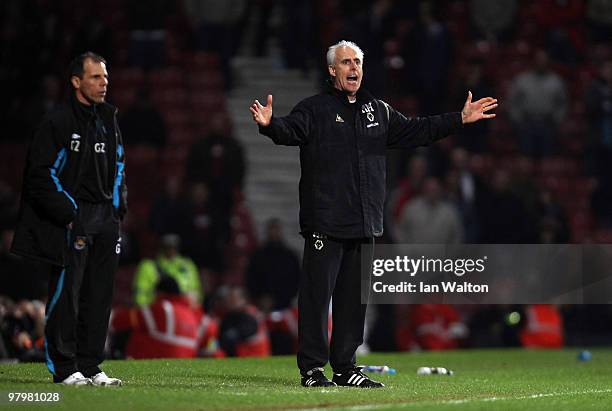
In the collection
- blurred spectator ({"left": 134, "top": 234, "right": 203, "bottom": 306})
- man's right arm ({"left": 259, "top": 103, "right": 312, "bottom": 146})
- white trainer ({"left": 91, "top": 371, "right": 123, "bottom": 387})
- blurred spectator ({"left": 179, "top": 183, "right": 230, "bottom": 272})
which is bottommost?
white trainer ({"left": 91, "top": 371, "right": 123, "bottom": 387})

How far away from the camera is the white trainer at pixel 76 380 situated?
9.05 m

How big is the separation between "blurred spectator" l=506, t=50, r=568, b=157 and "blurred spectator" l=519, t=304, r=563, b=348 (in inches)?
158

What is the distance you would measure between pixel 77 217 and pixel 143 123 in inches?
467

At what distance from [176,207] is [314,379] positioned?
10055mm

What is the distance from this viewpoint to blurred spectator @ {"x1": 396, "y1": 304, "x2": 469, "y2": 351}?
1884 cm

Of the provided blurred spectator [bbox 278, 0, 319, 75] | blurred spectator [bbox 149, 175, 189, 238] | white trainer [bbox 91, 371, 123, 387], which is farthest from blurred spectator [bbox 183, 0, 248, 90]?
white trainer [bbox 91, 371, 123, 387]

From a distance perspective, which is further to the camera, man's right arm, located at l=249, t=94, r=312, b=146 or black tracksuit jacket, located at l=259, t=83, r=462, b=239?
black tracksuit jacket, located at l=259, t=83, r=462, b=239

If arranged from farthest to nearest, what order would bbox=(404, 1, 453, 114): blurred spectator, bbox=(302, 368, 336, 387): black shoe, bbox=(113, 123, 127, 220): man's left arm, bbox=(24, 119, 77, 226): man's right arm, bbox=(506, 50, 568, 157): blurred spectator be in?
bbox=(506, 50, 568, 157): blurred spectator
bbox=(404, 1, 453, 114): blurred spectator
bbox=(302, 368, 336, 387): black shoe
bbox=(113, 123, 127, 220): man's left arm
bbox=(24, 119, 77, 226): man's right arm

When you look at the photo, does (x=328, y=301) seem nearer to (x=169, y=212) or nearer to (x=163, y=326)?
(x=163, y=326)

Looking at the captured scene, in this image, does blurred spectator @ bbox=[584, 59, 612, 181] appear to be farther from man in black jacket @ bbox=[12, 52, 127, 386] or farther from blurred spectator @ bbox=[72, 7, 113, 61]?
man in black jacket @ bbox=[12, 52, 127, 386]

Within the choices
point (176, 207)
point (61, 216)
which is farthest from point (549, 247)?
point (61, 216)

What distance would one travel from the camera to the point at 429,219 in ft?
63.3

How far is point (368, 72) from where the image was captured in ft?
68.2

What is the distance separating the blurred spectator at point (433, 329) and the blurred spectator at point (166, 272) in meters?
3.01
